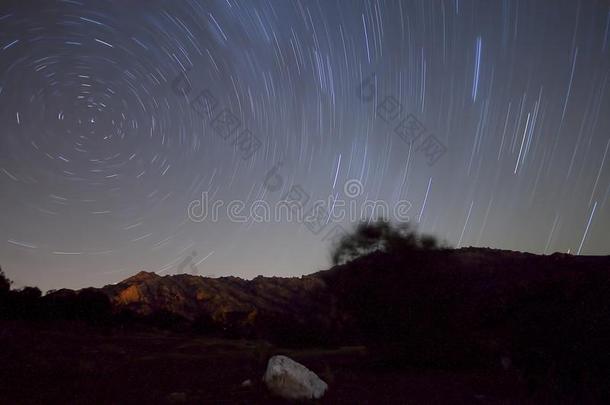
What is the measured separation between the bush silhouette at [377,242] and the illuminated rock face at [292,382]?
2003 cm

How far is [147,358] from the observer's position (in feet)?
42.3

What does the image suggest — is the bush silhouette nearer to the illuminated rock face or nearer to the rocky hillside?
the rocky hillside

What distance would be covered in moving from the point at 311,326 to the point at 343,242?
623cm

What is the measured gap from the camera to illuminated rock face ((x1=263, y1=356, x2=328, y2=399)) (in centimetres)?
765

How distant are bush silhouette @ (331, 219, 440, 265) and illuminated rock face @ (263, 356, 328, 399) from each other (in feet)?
65.7

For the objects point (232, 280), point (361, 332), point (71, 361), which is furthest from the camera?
point (232, 280)

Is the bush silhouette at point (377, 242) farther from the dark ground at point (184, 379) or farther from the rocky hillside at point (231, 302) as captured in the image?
the dark ground at point (184, 379)

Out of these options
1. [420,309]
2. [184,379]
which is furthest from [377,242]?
[184,379]

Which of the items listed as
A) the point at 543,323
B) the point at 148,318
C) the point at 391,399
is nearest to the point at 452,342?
the point at 543,323

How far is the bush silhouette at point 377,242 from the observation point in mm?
27906

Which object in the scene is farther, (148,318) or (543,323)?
(148,318)

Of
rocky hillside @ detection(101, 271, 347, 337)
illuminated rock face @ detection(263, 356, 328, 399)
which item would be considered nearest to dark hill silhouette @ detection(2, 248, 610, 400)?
rocky hillside @ detection(101, 271, 347, 337)

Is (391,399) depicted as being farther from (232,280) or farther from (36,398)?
(232,280)

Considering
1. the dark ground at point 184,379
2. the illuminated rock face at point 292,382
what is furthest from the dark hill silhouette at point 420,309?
the illuminated rock face at point 292,382
